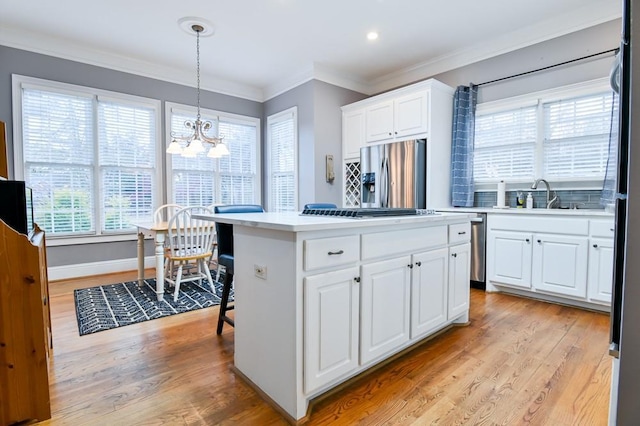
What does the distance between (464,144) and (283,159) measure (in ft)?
8.78

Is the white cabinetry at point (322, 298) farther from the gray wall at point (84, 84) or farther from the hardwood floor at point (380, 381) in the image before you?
the gray wall at point (84, 84)

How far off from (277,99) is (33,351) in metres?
4.57

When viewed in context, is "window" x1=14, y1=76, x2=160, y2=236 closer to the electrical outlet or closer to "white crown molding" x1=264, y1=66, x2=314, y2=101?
"white crown molding" x1=264, y1=66, x2=314, y2=101

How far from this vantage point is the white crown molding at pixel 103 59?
11.7 feet

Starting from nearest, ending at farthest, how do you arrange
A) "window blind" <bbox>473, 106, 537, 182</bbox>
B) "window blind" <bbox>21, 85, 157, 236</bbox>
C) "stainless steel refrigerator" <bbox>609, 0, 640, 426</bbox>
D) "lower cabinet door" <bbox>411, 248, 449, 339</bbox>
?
"stainless steel refrigerator" <bbox>609, 0, 640, 426</bbox>
"lower cabinet door" <bbox>411, 248, 449, 339</bbox>
"window blind" <bbox>473, 106, 537, 182</bbox>
"window blind" <bbox>21, 85, 157, 236</bbox>

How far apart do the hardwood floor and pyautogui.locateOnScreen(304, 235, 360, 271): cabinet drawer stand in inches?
Result: 27.2

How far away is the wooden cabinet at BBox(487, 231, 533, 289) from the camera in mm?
3115

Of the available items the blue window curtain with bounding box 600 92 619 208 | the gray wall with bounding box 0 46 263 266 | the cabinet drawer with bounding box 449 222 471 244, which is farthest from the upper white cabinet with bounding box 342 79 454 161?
the gray wall with bounding box 0 46 263 266

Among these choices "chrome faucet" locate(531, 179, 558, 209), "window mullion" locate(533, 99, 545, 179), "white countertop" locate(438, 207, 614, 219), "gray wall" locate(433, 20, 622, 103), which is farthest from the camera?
"window mullion" locate(533, 99, 545, 179)

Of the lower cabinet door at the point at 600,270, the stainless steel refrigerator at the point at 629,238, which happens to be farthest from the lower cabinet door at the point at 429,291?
the lower cabinet door at the point at 600,270

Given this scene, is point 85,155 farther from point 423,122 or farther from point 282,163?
point 423,122

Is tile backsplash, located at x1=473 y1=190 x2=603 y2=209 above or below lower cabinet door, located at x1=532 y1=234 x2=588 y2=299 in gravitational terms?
above

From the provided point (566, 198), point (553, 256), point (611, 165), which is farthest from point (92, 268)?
point (611, 165)

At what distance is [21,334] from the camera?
54.1 inches
